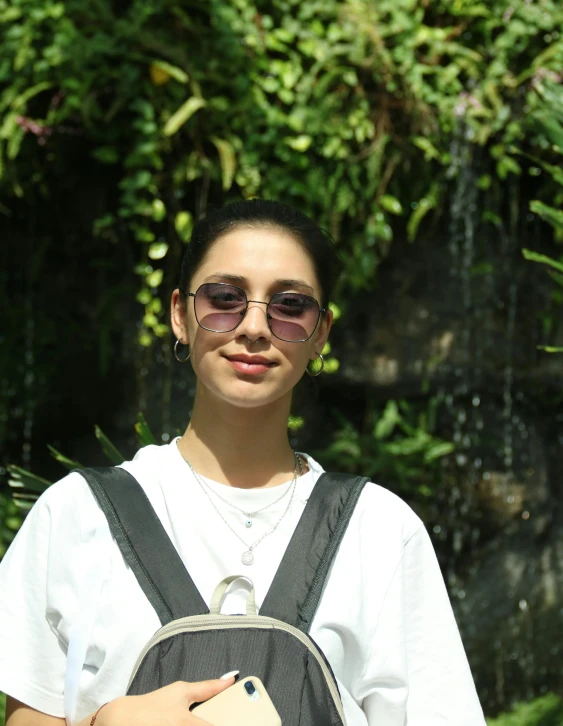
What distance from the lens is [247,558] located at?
5.13ft

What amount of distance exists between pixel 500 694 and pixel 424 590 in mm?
3846

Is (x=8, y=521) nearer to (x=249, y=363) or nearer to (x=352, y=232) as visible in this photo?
(x=352, y=232)

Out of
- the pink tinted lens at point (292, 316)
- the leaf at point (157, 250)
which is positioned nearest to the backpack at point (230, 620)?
the pink tinted lens at point (292, 316)

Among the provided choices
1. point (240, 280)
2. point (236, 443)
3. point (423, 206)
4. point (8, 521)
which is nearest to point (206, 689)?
point (236, 443)

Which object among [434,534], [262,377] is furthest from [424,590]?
[434,534]

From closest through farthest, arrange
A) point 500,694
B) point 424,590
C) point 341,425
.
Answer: point 424,590, point 500,694, point 341,425

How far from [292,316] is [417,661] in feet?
2.17

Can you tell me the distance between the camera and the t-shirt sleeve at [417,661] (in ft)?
4.97

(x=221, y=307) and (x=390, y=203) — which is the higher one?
(x=390, y=203)

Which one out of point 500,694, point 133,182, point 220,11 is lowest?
point 500,694

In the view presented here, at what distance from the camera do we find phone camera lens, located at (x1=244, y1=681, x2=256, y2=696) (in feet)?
4.38

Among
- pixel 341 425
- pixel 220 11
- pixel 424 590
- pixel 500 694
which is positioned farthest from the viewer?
pixel 341 425

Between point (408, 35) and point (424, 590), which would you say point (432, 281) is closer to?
point (408, 35)

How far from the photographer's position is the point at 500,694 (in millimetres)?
5000
